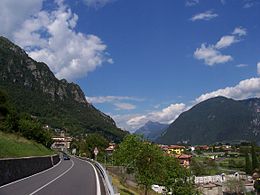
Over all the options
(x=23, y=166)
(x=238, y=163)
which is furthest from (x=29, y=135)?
(x=238, y=163)

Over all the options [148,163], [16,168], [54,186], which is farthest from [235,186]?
[54,186]

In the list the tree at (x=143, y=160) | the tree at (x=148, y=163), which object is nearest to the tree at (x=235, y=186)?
the tree at (x=143, y=160)

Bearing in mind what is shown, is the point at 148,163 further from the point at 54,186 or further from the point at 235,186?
the point at 235,186

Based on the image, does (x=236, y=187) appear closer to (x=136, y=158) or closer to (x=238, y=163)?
(x=238, y=163)

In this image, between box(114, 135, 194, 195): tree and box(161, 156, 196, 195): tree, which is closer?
→ box(114, 135, 194, 195): tree

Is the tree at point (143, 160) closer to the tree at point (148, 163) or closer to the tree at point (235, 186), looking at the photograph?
the tree at point (148, 163)

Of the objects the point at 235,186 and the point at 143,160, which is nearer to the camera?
the point at 143,160

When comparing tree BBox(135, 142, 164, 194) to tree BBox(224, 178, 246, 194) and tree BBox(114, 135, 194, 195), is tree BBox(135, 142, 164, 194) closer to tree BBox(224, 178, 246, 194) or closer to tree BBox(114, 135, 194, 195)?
tree BBox(114, 135, 194, 195)

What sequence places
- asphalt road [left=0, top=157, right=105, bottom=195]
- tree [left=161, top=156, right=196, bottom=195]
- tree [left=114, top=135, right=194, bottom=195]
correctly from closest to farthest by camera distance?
asphalt road [left=0, top=157, right=105, bottom=195] < tree [left=114, top=135, right=194, bottom=195] < tree [left=161, top=156, right=196, bottom=195]

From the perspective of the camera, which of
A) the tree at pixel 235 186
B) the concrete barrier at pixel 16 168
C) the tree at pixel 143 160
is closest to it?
the concrete barrier at pixel 16 168

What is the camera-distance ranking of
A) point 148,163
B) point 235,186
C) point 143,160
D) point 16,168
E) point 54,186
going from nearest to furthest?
point 54,186
point 16,168
point 148,163
point 143,160
point 235,186

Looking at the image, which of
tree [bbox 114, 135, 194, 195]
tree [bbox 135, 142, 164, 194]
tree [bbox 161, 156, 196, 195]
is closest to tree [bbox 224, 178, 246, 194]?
tree [bbox 161, 156, 196, 195]

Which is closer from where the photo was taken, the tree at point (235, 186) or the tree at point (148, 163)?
the tree at point (148, 163)

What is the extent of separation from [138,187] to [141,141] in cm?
400
